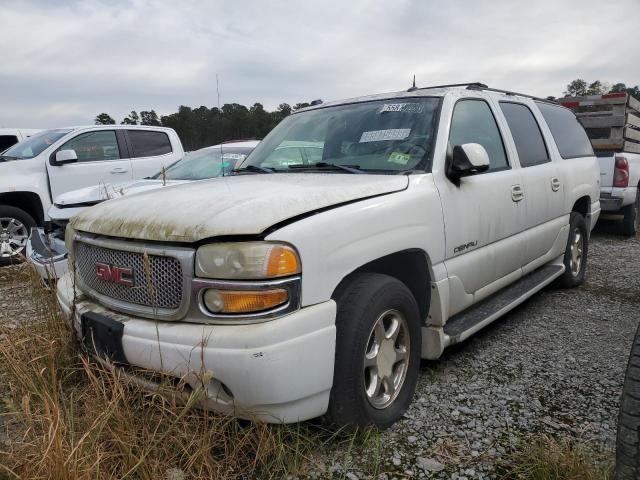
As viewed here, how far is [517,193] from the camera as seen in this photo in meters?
3.54

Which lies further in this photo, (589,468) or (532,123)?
(532,123)

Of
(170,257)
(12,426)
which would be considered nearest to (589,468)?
(170,257)

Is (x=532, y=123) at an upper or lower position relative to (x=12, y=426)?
upper

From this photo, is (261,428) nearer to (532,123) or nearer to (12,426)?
(12,426)

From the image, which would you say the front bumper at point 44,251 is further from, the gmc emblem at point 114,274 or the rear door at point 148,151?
the rear door at point 148,151

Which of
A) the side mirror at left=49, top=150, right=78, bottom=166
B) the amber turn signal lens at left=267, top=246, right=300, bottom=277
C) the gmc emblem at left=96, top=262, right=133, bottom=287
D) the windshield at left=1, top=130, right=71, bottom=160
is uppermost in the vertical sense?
the windshield at left=1, top=130, right=71, bottom=160

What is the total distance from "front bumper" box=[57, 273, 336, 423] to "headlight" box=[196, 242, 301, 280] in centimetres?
18

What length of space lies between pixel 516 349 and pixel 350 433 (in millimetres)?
1675

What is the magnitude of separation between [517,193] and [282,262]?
221 centimetres

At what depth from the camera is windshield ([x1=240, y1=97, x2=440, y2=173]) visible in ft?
9.65

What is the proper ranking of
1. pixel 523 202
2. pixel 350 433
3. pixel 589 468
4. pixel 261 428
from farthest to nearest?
1. pixel 523 202
2. pixel 350 433
3. pixel 261 428
4. pixel 589 468

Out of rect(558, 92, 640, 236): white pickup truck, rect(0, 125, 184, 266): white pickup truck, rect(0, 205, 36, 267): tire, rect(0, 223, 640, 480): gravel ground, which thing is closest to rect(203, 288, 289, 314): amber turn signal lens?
rect(0, 223, 640, 480): gravel ground

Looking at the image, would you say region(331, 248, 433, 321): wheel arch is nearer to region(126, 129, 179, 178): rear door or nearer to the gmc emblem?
the gmc emblem

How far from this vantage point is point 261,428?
6.85 ft
